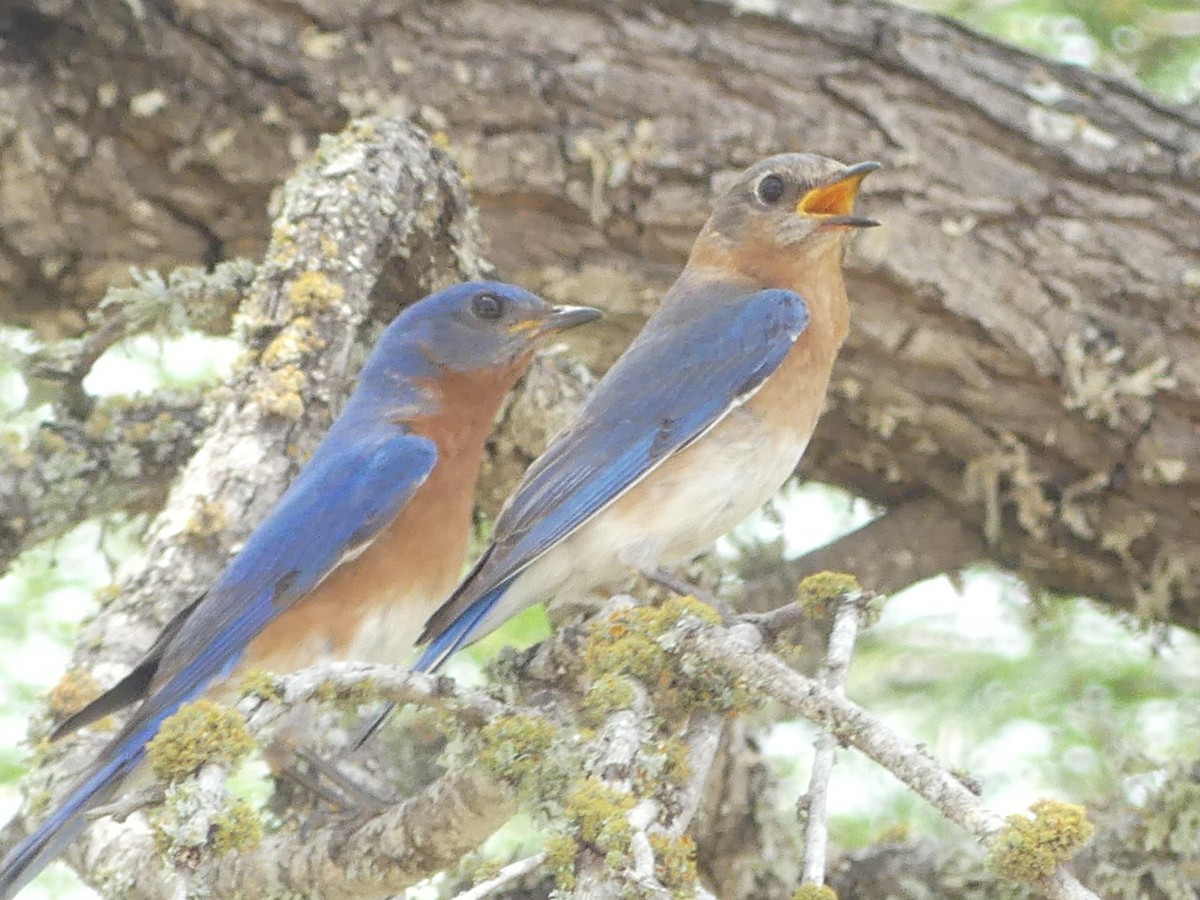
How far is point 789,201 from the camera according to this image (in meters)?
4.86

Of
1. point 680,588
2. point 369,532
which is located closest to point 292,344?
point 369,532

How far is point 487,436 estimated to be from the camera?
16.9 ft

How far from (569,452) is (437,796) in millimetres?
1465

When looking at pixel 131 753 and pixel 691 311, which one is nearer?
pixel 131 753

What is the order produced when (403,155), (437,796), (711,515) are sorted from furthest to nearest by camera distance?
(403,155) < (711,515) < (437,796)

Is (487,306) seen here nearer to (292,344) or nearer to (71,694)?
(292,344)

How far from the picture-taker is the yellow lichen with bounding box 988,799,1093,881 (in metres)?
2.34

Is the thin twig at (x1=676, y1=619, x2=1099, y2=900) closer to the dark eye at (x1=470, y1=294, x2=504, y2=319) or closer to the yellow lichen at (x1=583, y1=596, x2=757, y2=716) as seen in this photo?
the yellow lichen at (x1=583, y1=596, x2=757, y2=716)

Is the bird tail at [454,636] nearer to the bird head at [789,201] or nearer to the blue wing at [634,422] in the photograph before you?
the blue wing at [634,422]

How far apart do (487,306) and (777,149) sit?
1.24 metres

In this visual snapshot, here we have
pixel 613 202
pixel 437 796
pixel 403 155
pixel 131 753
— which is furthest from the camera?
pixel 613 202

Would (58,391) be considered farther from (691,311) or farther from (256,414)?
(691,311)

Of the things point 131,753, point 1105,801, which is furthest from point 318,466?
point 1105,801

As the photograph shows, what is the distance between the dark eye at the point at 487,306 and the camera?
476cm
